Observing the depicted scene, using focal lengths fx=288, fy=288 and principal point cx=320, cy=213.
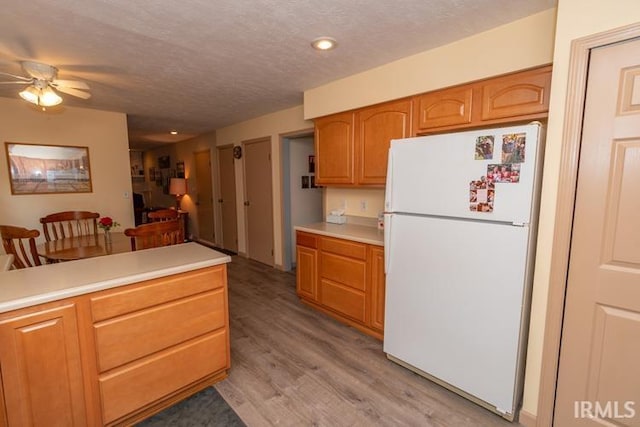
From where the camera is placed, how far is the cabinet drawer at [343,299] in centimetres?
263

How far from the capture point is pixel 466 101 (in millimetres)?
2055

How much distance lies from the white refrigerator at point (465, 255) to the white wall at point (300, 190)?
2.48 m

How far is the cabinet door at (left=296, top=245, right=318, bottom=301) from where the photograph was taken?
306cm

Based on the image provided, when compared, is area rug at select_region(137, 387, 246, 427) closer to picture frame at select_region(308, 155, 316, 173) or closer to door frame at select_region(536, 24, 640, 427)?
door frame at select_region(536, 24, 640, 427)

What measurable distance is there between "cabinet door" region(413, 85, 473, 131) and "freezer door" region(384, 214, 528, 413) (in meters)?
0.80

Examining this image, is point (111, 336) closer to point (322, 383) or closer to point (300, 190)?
point (322, 383)

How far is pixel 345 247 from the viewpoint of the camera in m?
2.70

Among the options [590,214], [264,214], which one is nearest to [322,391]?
[590,214]

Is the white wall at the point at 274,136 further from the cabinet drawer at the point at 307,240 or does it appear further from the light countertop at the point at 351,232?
the light countertop at the point at 351,232

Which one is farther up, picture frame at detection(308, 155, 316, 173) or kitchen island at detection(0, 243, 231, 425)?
picture frame at detection(308, 155, 316, 173)

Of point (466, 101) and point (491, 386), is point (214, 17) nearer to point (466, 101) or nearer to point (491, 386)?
point (466, 101)

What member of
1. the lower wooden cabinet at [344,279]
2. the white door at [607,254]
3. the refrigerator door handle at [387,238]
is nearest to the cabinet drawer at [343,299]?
the lower wooden cabinet at [344,279]

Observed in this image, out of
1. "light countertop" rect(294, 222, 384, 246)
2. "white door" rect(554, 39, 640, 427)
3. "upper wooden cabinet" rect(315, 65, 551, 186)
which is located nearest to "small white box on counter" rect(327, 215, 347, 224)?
"light countertop" rect(294, 222, 384, 246)

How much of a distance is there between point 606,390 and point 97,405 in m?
2.55
